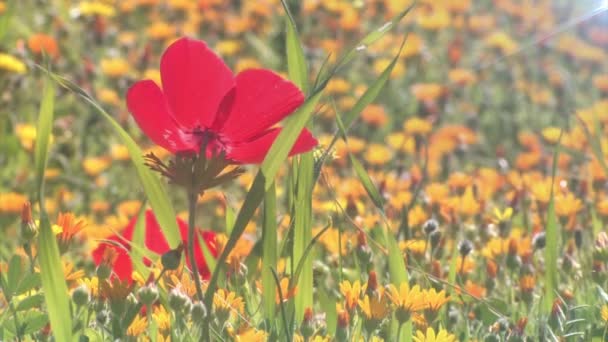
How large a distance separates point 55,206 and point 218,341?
1.89 metres

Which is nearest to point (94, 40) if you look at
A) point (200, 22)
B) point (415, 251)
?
point (200, 22)

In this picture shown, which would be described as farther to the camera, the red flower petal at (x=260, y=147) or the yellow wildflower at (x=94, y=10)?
the yellow wildflower at (x=94, y=10)

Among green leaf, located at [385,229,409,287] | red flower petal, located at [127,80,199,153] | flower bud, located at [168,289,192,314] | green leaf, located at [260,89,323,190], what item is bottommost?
green leaf, located at [385,229,409,287]

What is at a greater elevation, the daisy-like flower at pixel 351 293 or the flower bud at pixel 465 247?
the daisy-like flower at pixel 351 293

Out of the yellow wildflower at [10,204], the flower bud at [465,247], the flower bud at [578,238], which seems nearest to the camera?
the flower bud at [465,247]

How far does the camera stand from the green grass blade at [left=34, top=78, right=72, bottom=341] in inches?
51.7

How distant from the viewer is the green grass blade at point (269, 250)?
1438 mm

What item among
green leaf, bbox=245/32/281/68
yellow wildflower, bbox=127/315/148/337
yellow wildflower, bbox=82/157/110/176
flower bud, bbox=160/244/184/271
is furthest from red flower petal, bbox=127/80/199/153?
green leaf, bbox=245/32/281/68

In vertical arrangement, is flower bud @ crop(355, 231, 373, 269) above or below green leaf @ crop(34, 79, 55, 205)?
below

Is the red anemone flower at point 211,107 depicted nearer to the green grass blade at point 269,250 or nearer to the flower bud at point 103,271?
the green grass blade at point 269,250

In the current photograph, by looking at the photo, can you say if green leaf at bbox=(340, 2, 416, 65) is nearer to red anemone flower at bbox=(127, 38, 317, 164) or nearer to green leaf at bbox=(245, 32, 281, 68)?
red anemone flower at bbox=(127, 38, 317, 164)

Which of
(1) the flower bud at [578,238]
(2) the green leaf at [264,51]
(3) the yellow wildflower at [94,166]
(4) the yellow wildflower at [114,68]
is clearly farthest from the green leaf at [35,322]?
(2) the green leaf at [264,51]

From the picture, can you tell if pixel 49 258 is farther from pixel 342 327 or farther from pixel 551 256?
pixel 551 256

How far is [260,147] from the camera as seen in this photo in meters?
1.37
